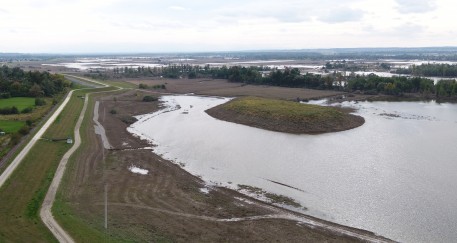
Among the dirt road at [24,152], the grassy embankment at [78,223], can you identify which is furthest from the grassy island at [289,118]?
the grassy embankment at [78,223]

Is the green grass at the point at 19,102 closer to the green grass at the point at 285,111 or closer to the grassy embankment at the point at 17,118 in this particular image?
the grassy embankment at the point at 17,118

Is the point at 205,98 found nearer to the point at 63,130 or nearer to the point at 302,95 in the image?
the point at 302,95

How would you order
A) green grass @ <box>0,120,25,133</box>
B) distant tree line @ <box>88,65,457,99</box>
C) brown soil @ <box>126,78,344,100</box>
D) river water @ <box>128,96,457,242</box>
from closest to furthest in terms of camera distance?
river water @ <box>128,96,457,242</box> < green grass @ <box>0,120,25,133</box> < distant tree line @ <box>88,65,457,99</box> < brown soil @ <box>126,78,344,100</box>

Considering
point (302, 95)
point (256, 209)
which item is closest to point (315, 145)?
point (256, 209)

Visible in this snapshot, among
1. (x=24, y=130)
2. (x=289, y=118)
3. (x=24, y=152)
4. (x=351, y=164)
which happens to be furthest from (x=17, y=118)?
(x=351, y=164)

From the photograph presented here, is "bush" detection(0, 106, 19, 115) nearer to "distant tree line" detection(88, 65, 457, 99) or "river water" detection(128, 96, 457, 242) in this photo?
"river water" detection(128, 96, 457, 242)

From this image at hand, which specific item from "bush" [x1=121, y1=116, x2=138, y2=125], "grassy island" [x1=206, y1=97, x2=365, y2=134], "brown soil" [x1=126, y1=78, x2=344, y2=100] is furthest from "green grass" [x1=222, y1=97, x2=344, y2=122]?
"brown soil" [x1=126, y1=78, x2=344, y2=100]

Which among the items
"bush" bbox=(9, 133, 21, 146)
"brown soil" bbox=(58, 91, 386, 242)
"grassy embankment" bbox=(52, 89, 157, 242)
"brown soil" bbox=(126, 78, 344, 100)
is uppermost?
"bush" bbox=(9, 133, 21, 146)
